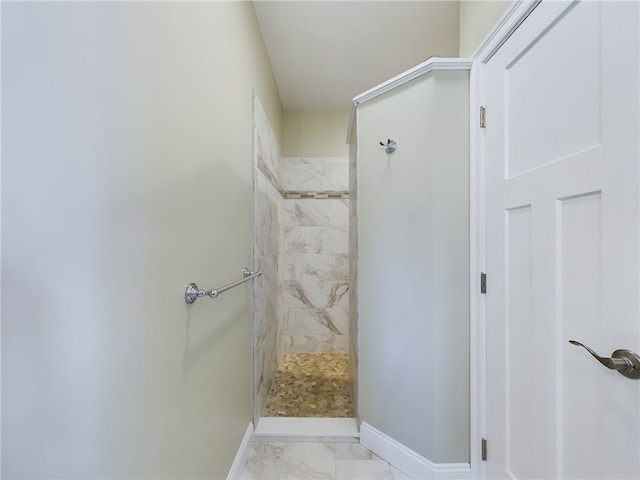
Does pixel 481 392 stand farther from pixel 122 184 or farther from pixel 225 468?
pixel 122 184

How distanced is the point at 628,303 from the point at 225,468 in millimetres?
1546

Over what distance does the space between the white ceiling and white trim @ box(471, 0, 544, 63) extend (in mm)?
748

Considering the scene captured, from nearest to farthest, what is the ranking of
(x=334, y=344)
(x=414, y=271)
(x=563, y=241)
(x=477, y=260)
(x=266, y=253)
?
(x=563, y=241) < (x=477, y=260) < (x=414, y=271) < (x=266, y=253) < (x=334, y=344)

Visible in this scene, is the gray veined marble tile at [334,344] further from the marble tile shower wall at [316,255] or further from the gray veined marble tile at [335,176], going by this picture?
the gray veined marble tile at [335,176]

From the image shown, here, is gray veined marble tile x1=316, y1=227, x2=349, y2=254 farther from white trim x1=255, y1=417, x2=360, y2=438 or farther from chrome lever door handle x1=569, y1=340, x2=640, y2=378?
chrome lever door handle x1=569, y1=340, x2=640, y2=378

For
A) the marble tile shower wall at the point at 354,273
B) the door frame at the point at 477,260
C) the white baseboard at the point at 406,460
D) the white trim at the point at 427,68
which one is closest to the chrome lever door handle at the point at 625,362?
the door frame at the point at 477,260

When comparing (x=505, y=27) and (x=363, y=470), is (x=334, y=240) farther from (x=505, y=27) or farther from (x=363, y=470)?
(x=505, y=27)

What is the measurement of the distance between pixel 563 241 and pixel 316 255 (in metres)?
2.27

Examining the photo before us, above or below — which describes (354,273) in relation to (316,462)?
above

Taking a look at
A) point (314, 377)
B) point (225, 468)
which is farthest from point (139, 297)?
point (314, 377)

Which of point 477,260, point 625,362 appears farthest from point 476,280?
point 625,362

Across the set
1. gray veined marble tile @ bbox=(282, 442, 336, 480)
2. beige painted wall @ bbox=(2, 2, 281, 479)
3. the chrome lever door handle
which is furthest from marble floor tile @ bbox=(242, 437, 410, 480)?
the chrome lever door handle

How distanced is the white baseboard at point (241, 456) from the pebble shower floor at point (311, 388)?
288 millimetres

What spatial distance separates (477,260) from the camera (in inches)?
49.6
